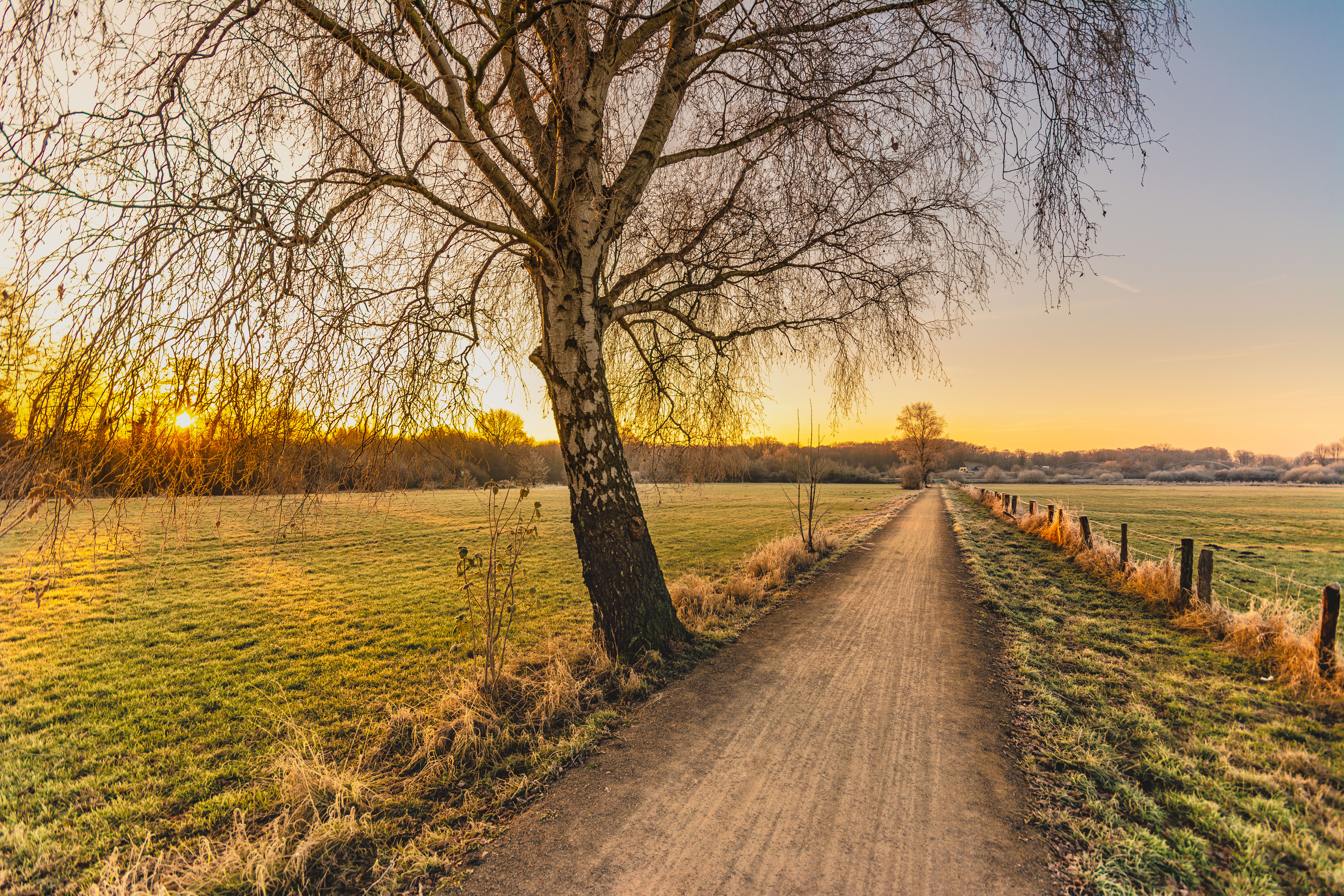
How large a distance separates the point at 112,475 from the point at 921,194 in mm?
7349

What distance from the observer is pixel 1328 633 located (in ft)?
16.0

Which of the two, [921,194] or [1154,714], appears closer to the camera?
[1154,714]

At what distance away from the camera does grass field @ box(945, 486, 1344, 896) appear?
2.64 meters

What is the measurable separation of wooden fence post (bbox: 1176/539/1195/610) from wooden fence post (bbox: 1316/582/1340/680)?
2880 millimetres

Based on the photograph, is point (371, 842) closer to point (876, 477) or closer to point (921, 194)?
point (921, 194)

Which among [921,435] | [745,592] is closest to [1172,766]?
[745,592]

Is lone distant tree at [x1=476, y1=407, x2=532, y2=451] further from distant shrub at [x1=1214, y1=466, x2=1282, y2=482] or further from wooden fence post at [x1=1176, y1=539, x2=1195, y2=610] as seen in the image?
distant shrub at [x1=1214, y1=466, x2=1282, y2=482]

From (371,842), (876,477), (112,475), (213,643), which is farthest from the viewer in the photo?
(876,477)

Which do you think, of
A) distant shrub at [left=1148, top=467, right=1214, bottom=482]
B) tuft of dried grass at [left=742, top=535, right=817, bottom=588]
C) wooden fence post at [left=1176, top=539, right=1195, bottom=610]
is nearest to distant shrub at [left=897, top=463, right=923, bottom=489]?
distant shrub at [left=1148, top=467, right=1214, bottom=482]

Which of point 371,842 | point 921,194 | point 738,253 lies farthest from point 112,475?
point 921,194

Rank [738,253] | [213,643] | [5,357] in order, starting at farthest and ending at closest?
[213,643], [738,253], [5,357]

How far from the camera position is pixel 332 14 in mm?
3264

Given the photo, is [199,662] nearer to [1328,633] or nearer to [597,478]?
[597,478]

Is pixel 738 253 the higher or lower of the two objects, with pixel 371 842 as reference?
higher
